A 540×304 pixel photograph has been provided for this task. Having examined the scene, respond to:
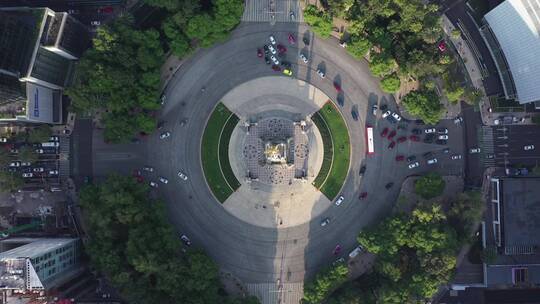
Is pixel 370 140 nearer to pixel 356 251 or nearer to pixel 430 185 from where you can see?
pixel 430 185

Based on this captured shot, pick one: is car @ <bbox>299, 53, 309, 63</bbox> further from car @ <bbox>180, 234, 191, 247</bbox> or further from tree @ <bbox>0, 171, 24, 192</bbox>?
tree @ <bbox>0, 171, 24, 192</bbox>

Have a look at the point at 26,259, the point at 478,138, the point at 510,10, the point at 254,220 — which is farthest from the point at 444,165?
the point at 26,259

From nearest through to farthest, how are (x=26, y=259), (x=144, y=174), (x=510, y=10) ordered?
(x=26, y=259) → (x=510, y=10) → (x=144, y=174)

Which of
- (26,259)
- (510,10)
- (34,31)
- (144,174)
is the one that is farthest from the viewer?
(144,174)

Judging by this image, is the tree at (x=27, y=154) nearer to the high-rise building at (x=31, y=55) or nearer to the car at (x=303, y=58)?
the high-rise building at (x=31, y=55)

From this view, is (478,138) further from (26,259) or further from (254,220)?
(26,259)

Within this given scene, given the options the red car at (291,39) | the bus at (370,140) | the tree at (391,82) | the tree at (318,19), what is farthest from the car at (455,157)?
the red car at (291,39)

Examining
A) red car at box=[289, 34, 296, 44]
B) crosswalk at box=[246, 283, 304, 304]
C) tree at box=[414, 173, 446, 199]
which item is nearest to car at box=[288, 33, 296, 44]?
red car at box=[289, 34, 296, 44]

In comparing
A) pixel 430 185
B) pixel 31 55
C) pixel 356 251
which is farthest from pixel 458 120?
pixel 31 55
